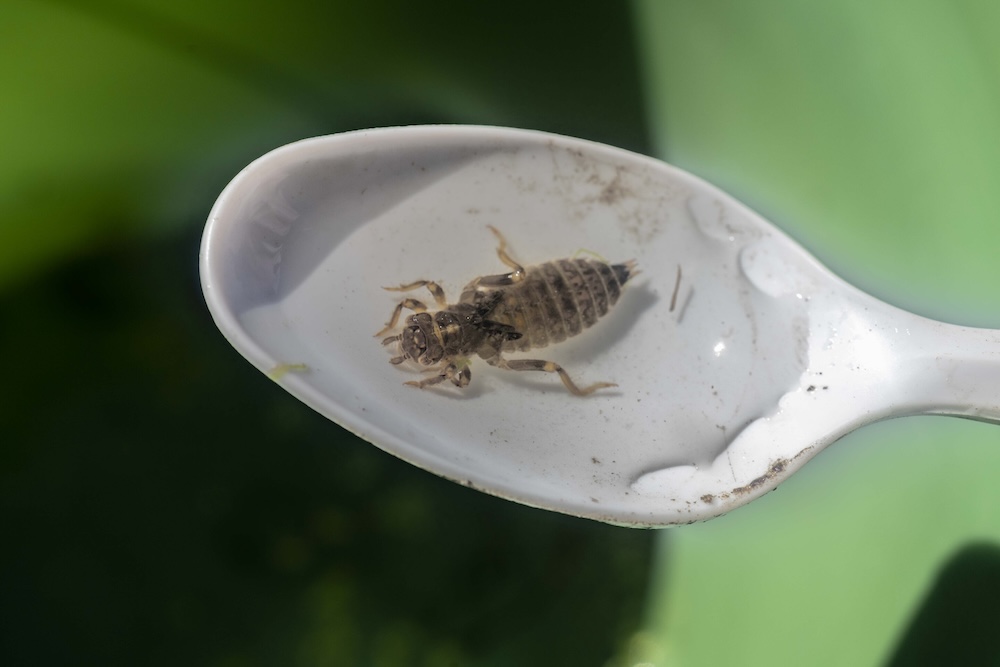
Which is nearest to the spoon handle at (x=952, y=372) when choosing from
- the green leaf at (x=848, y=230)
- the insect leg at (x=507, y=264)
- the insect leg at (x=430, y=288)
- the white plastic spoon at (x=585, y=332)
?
the white plastic spoon at (x=585, y=332)

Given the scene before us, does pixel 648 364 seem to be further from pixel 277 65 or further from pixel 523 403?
pixel 277 65

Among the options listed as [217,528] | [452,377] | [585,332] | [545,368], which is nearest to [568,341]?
[585,332]

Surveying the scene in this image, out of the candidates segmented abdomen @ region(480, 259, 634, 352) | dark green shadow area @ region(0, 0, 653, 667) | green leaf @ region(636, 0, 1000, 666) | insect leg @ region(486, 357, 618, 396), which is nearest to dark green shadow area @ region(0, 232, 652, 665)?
dark green shadow area @ region(0, 0, 653, 667)

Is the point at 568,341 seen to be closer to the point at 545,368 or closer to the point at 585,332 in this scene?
the point at 585,332

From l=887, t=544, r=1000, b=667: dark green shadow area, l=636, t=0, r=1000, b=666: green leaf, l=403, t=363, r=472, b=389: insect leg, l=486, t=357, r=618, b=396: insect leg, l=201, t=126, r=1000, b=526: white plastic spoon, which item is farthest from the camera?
l=636, t=0, r=1000, b=666: green leaf

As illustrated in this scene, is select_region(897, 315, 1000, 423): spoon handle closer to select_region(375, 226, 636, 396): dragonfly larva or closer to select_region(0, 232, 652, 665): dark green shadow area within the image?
select_region(375, 226, 636, 396): dragonfly larva

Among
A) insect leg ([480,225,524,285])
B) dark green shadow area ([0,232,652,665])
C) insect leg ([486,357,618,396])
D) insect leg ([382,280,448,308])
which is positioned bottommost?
dark green shadow area ([0,232,652,665])
